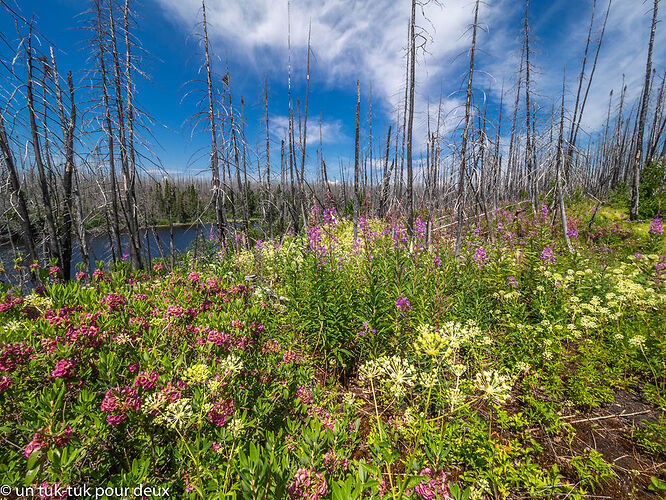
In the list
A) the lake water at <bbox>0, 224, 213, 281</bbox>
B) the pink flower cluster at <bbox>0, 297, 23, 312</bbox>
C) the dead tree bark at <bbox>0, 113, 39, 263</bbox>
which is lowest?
the lake water at <bbox>0, 224, 213, 281</bbox>

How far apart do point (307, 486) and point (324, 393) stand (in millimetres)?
1287

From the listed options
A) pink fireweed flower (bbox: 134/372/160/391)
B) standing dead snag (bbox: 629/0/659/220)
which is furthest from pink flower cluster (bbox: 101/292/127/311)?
standing dead snag (bbox: 629/0/659/220)

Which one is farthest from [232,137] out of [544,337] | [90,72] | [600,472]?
[600,472]

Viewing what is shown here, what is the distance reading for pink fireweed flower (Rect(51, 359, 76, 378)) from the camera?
1.37 meters

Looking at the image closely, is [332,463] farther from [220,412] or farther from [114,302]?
[114,302]

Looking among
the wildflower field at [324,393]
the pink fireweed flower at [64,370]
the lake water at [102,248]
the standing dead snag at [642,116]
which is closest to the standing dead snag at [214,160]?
the lake water at [102,248]

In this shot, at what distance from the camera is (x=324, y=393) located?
229cm

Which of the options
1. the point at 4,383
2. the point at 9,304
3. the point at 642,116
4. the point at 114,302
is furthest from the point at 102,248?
the point at 642,116

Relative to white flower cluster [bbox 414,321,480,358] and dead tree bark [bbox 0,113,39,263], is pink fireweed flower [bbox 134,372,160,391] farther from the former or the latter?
dead tree bark [bbox 0,113,39,263]

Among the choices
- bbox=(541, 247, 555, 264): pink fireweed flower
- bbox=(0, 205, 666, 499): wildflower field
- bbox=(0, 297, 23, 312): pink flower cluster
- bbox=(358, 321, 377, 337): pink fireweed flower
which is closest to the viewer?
bbox=(0, 205, 666, 499): wildflower field

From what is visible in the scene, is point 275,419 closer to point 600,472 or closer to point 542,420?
point 600,472

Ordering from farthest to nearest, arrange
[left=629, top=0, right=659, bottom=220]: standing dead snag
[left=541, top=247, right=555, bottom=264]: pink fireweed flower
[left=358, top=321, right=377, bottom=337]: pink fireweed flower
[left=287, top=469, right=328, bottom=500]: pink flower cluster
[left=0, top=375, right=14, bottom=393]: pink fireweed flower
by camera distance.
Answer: [left=629, top=0, right=659, bottom=220]: standing dead snag → [left=541, top=247, right=555, bottom=264]: pink fireweed flower → [left=358, top=321, right=377, bottom=337]: pink fireweed flower → [left=0, top=375, right=14, bottom=393]: pink fireweed flower → [left=287, top=469, right=328, bottom=500]: pink flower cluster

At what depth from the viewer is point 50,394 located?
4.32ft

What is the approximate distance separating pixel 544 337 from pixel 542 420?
2.79 feet
